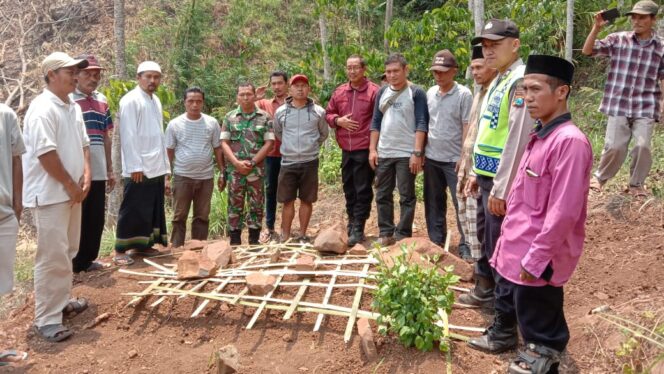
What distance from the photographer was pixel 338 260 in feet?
15.5

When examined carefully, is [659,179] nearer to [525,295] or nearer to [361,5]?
[525,295]

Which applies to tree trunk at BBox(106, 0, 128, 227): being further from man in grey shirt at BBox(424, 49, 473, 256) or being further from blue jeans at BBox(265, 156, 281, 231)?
man in grey shirt at BBox(424, 49, 473, 256)

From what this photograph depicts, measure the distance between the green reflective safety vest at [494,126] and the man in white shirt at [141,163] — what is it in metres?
3.00

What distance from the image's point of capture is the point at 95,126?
5062 millimetres

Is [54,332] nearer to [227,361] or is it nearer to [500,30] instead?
[227,361]

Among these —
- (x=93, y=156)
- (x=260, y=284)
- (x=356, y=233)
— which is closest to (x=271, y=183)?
(x=356, y=233)

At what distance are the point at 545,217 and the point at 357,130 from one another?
2.97 m

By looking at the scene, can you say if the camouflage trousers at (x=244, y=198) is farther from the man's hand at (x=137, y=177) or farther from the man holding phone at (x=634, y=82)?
the man holding phone at (x=634, y=82)

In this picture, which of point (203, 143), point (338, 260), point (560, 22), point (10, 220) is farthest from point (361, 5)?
point (10, 220)

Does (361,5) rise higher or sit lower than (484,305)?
higher

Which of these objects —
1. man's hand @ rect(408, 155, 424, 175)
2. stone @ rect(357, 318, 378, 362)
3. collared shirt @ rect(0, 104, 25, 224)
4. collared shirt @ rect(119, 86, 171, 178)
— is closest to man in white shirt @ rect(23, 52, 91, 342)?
collared shirt @ rect(0, 104, 25, 224)

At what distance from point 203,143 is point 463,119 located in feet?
8.56

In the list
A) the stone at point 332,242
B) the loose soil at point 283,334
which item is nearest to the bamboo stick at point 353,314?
the loose soil at point 283,334

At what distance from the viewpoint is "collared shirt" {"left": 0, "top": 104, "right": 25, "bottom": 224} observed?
12.0 ft
